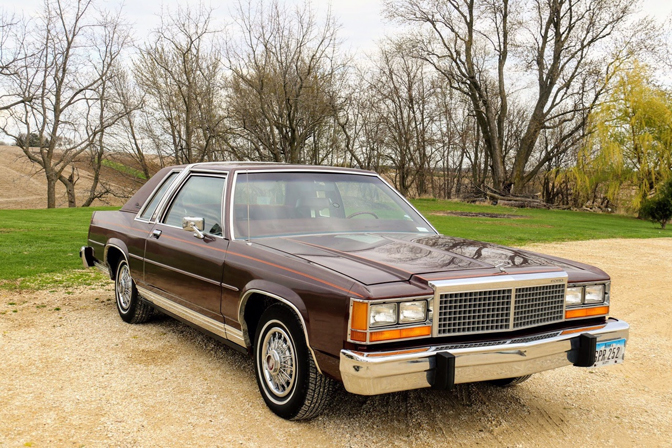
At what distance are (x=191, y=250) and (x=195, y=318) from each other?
55cm

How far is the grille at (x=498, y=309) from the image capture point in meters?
3.20

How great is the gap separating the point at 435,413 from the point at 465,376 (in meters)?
0.87

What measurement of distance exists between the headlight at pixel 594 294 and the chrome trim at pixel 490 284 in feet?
1.17

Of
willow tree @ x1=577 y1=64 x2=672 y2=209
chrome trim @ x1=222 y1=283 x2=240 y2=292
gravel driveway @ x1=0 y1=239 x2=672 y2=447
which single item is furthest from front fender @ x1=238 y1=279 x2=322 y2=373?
willow tree @ x1=577 y1=64 x2=672 y2=209

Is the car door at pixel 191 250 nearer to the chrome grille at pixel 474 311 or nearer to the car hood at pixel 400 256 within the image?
the car hood at pixel 400 256

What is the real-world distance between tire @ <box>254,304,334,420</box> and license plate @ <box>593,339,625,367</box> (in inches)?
67.4

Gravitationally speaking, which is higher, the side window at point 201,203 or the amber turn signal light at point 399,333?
the side window at point 201,203

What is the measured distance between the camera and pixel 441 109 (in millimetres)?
43344

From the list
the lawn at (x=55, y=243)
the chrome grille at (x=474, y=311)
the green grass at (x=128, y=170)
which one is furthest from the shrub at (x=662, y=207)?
the green grass at (x=128, y=170)

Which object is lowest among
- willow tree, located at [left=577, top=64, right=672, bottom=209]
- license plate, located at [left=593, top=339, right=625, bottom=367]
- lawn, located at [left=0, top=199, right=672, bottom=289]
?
lawn, located at [left=0, top=199, right=672, bottom=289]

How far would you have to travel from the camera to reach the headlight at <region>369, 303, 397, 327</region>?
3.03 meters

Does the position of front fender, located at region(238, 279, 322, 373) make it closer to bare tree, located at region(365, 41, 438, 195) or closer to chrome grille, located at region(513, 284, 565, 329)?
chrome grille, located at region(513, 284, 565, 329)

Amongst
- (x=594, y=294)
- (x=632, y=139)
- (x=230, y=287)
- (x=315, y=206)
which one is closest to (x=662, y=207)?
(x=632, y=139)

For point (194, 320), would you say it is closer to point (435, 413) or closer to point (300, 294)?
point (300, 294)
